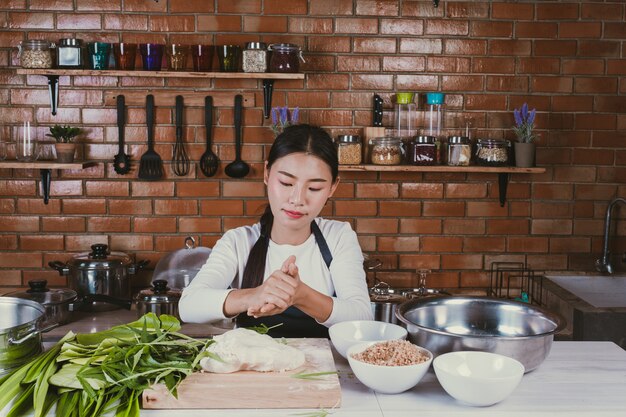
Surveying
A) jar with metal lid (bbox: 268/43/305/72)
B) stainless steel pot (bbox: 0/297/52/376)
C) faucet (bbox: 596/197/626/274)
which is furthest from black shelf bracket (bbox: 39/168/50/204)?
faucet (bbox: 596/197/626/274)

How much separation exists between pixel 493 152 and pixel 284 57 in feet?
3.50

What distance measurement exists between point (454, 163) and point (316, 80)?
0.77 meters

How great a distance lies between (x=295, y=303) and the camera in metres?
2.14

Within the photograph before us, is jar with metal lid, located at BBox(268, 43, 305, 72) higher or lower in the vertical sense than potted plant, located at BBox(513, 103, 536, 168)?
higher

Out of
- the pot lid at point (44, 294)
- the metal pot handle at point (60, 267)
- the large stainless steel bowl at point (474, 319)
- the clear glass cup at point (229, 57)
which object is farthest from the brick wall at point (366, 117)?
the large stainless steel bowl at point (474, 319)

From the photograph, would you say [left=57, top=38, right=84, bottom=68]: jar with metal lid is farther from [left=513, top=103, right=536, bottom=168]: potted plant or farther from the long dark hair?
[left=513, top=103, right=536, bottom=168]: potted plant

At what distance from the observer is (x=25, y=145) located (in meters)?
3.34

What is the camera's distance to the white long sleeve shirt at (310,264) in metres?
2.39

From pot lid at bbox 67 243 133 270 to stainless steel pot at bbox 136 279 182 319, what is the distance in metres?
0.27

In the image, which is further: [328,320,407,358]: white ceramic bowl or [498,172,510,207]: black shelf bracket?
[498,172,510,207]: black shelf bracket

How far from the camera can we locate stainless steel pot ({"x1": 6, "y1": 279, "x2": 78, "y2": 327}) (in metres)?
2.88

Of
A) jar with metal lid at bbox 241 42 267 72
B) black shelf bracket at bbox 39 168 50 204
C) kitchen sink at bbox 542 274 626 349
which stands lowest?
kitchen sink at bbox 542 274 626 349

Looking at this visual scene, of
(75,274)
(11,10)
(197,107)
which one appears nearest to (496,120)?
(197,107)

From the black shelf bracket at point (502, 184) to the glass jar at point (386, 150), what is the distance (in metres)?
0.56
